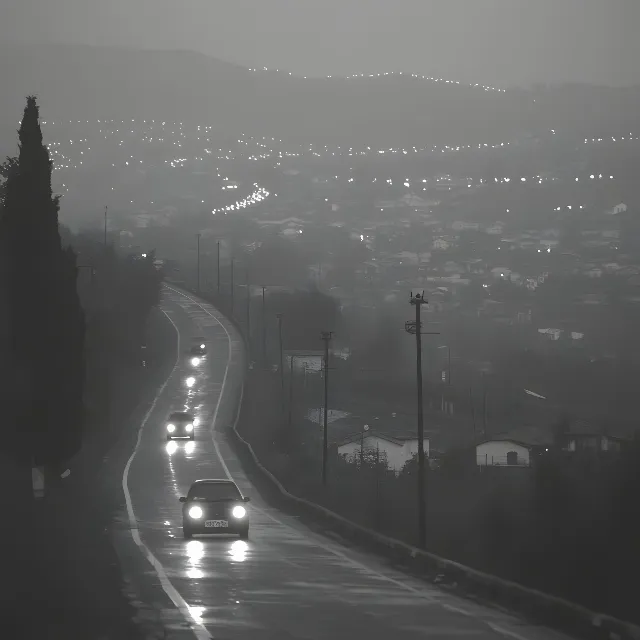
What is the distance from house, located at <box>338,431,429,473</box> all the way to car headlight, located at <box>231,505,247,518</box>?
69.9 m

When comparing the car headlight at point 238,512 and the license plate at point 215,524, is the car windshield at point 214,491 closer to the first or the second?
the car headlight at point 238,512

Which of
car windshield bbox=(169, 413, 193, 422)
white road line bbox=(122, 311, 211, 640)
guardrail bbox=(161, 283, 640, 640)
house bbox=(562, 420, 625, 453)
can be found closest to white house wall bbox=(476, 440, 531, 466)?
house bbox=(562, 420, 625, 453)

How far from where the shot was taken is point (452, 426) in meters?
114

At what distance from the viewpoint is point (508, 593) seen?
19078 millimetres

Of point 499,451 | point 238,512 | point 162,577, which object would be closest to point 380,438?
point 499,451

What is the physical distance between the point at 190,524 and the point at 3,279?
28.2 feet

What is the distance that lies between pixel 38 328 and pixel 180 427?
142 ft

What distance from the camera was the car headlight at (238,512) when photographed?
3262 cm

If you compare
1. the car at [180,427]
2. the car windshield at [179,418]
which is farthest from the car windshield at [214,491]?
the car windshield at [179,418]

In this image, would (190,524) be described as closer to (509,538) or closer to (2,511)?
(2,511)

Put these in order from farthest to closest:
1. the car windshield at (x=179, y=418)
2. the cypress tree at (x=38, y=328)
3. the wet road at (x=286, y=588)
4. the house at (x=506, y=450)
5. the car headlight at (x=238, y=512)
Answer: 1. the house at (x=506, y=450)
2. the car windshield at (x=179, y=418)
3. the cypress tree at (x=38, y=328)
4. the car headlight at (x=238, y=512)
5. the wet road at (x=286, y=588)

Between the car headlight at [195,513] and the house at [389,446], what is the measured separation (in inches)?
2762

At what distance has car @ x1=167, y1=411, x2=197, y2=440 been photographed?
76.9 m

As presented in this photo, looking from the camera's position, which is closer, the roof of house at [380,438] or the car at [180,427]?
the car at [180,427]
